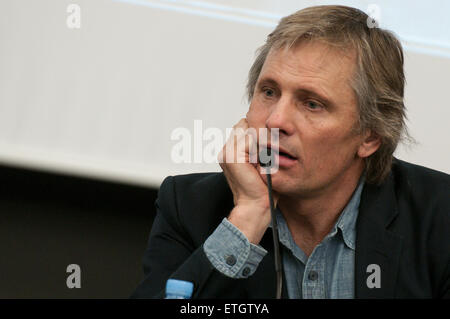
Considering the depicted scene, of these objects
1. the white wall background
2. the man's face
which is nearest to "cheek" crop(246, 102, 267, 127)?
the man's face

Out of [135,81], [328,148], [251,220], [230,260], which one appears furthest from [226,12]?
[230,260]

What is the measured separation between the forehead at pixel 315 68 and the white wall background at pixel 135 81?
0.90m

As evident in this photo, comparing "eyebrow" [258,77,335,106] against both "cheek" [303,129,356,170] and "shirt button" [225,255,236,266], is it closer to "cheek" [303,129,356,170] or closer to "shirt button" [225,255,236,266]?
"cheek" [303,129,356,170]

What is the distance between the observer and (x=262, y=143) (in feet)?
5.82

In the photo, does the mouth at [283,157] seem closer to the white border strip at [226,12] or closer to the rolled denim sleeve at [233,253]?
the rolled denim sleeve at [233,253]

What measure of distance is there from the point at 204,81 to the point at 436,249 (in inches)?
51.5

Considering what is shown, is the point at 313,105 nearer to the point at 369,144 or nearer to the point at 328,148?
the point at 328,148

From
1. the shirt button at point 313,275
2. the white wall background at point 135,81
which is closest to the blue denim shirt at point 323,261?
the shirt button at point 313,275

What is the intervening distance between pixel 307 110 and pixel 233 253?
0.43m

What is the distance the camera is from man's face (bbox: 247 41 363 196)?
1758 millimetres

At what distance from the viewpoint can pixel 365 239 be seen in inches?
71.5

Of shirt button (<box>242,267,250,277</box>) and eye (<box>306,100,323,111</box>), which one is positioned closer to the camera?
shirt button (<box>242,267,250,277</box>)

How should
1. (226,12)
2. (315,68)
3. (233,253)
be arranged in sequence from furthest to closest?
1. (226,12)
2. (315,68)
3. (233,253)
